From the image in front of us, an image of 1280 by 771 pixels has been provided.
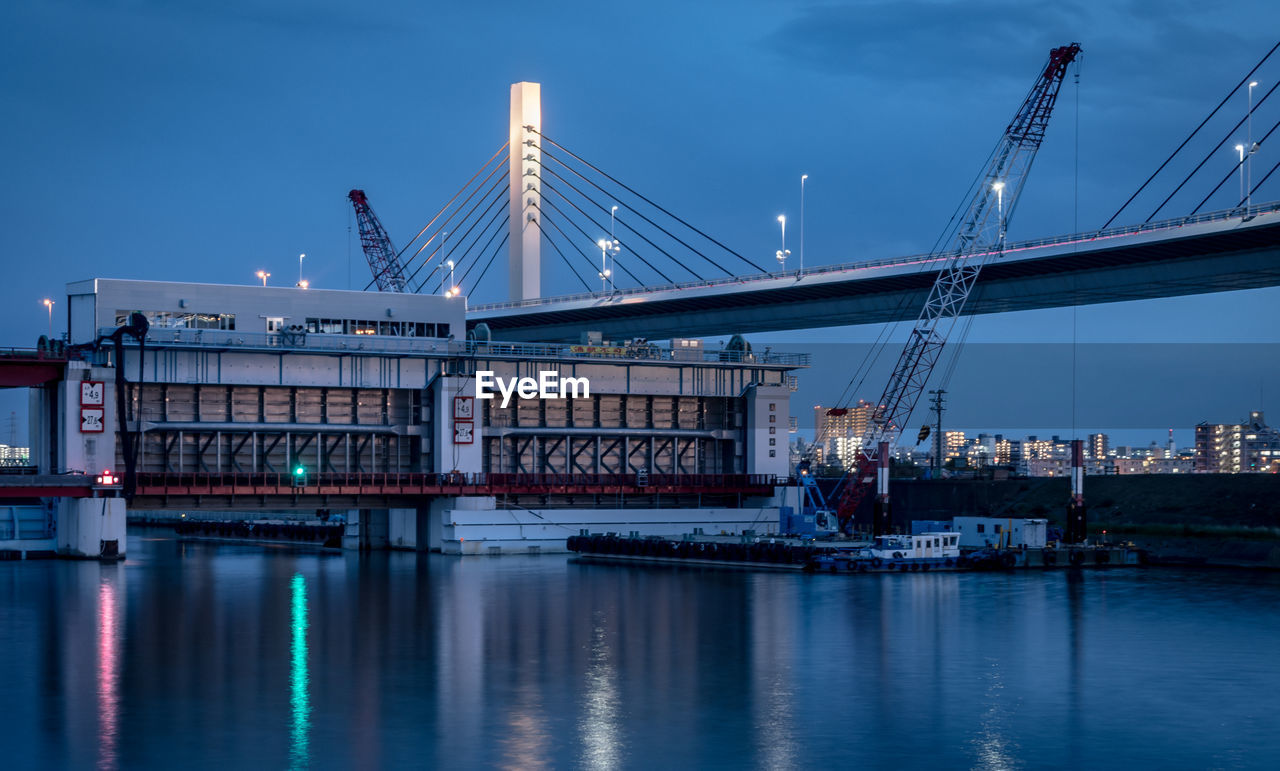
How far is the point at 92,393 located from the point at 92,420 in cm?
130

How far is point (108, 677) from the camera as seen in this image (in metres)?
→ 34.7

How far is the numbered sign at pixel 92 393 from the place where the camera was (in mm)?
72062

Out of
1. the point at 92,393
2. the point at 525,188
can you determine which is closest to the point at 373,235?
the point at 525,188

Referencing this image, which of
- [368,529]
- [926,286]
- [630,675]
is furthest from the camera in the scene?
[926,286]

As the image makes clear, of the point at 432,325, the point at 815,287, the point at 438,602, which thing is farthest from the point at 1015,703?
the point at 815,287

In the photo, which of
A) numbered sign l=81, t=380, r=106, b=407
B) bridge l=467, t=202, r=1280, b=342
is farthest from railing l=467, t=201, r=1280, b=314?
numbered sign l=81, t=380, r=106, b=407

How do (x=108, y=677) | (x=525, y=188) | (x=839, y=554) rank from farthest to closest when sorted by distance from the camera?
1. (x=525, y=188)
2. (x=839, y=554)
3. (x=108, y=677)

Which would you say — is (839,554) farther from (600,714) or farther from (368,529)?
(600,714)

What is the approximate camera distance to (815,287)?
118m

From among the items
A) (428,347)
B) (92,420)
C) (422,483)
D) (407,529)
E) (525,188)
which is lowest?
(407,529)

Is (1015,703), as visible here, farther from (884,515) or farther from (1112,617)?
(884,515)

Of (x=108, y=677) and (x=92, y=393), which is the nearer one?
(x=108, y=677)

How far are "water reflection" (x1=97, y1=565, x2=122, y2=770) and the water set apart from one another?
0.11m

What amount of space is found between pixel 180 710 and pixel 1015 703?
1761cm
